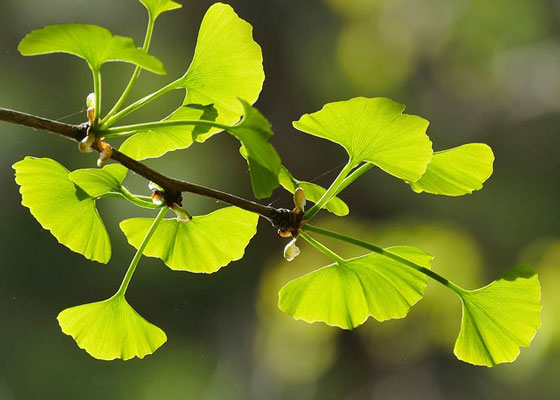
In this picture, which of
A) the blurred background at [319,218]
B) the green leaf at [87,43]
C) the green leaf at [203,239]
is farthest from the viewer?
the blurred background at [319,218]

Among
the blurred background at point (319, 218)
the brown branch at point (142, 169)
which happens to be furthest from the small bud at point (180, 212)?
the blurred background at point (319, 218)

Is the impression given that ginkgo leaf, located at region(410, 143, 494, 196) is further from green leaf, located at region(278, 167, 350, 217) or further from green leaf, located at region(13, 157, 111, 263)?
green leaf, located at region(13, 157, 111, 263)

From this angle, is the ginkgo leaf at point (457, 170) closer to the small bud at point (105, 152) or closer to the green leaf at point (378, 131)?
the green leaf at point (378, 131)

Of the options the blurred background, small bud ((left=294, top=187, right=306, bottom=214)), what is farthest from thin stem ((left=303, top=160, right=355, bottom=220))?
the blurred background

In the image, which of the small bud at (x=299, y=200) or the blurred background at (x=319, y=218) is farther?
the blurred background at (x=319, y=218)

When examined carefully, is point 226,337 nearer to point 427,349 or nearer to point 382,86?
point 427,349

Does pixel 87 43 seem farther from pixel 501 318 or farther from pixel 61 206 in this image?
pixel 501 318
